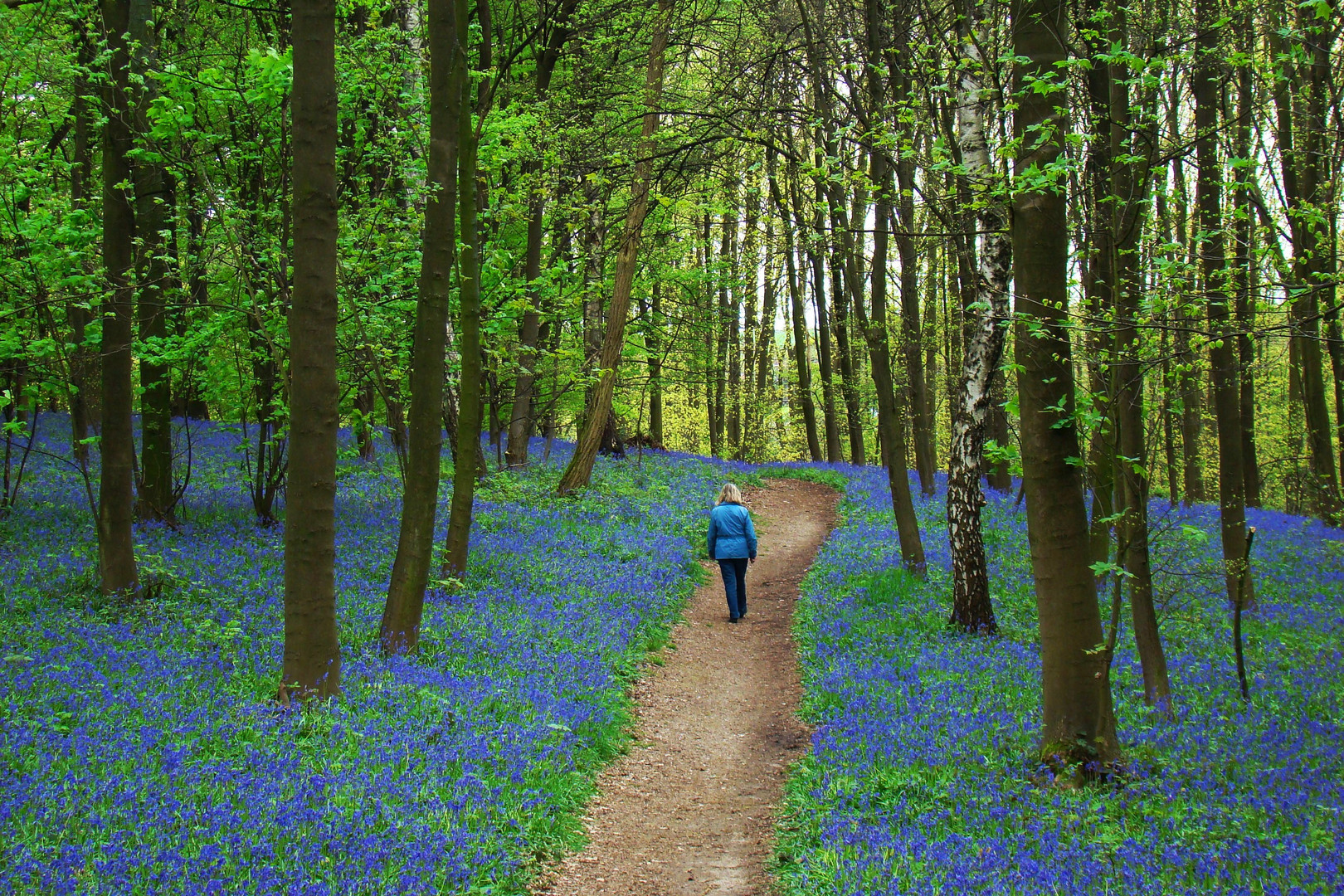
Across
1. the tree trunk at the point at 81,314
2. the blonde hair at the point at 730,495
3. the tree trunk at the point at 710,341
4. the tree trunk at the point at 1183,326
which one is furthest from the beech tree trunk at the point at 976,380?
the tree trunk at the point at 710,341

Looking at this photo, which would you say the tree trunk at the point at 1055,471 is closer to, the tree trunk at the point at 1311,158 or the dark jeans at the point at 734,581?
the tree trunk at the point at 1311,158

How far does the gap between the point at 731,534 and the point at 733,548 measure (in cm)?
25

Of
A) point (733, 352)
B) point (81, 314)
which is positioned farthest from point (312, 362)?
point (733, 352)

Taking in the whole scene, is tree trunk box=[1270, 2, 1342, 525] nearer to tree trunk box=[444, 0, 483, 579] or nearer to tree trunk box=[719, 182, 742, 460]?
tree trunk box=[444, 0, 483, 579]

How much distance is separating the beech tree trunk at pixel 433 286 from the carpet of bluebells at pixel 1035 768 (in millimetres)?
4278

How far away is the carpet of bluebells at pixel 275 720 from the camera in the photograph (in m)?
4.30

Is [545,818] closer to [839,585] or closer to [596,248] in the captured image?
[839,585]

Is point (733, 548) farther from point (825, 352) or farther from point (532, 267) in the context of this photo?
point (825, 352)

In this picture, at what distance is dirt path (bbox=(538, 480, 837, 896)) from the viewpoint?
559cm

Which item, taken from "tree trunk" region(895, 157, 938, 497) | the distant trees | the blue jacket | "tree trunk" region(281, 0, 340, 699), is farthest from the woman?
"tree trunk" region(281, 0, 340, 699)

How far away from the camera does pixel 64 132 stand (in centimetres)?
1579

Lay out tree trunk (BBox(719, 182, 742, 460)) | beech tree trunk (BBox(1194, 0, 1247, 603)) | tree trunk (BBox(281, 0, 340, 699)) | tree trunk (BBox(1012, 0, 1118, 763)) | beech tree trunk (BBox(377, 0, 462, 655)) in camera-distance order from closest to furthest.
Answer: tree trunk (BBox(1012, 0, 1118, 763)) → tree trunk (BBox(281, 0, 340, 699)) → beech tree trunk (BBox(377, 0, 462, 655)) → beech tree trunk (BBox(1194, 0, 1247, 603)) → tree trunk (BBox(719, 182, 742, 460))

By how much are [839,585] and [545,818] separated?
8.27 meters

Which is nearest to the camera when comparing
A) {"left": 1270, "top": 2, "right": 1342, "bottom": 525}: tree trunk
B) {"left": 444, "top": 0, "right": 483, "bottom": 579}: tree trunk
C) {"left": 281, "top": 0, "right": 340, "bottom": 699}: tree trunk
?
{"left": 281, "top": 0, "right": 340, "bottom": 699}: tree trunk
